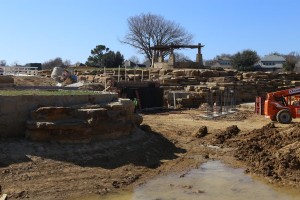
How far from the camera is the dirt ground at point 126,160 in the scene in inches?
321

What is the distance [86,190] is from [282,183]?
3928 millimetres

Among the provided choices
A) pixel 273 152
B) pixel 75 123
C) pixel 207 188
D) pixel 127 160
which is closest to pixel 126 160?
pixel 127 160

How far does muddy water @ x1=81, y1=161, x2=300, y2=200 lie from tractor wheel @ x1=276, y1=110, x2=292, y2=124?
8720 millimetres

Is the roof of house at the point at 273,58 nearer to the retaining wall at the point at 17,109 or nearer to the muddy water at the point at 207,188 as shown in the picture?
the muddy water at the point at 207,188

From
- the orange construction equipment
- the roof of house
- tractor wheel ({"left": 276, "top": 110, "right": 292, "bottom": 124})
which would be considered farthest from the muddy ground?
the roof of house

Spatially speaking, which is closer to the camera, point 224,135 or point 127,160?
point 127,160

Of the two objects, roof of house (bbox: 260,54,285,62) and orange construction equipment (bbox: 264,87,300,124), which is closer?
orange construction equipment (bbox: 264,87,300,124)

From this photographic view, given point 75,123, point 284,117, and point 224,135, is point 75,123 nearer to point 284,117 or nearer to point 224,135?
point 224,135

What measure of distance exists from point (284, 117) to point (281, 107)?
0.44 metres

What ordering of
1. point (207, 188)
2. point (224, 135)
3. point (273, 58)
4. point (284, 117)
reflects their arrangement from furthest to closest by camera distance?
point (273, 58) < point (284, 117) < point (224, 135) < point (207, 188)

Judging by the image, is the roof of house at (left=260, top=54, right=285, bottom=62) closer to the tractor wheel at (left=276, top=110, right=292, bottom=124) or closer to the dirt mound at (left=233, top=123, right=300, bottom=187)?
the tractor wheel at (left=276, top=110, right=292, bottom=124)

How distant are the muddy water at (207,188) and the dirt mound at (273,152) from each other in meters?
0.54

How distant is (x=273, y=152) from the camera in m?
11.4

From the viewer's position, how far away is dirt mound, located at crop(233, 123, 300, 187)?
955cm
